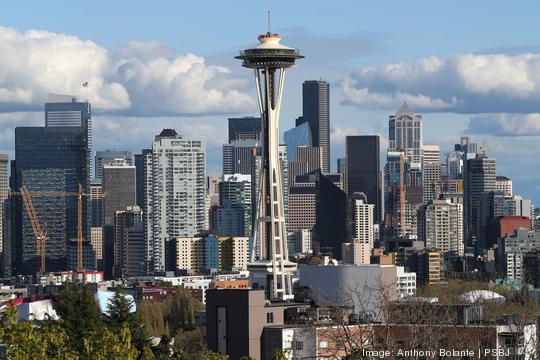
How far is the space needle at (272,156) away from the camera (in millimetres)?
123625

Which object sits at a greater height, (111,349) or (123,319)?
(111,349)

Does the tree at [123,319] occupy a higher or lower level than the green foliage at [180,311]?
higher

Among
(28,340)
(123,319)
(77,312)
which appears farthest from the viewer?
(77,312)

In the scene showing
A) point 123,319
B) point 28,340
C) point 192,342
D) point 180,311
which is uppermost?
point 28,340

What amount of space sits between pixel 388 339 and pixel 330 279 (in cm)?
6934

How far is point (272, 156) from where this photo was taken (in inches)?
4990

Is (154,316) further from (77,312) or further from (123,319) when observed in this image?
(123,319)

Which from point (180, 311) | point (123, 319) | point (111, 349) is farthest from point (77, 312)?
point (180, 311)

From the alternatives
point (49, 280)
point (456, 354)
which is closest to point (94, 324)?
point (456, 354)

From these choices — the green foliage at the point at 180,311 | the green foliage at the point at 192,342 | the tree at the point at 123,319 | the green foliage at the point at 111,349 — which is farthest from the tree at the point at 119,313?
the green foliage at the point at 180,311

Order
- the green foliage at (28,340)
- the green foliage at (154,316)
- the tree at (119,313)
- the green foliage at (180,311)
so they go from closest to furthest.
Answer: the green foliage at (28,340)
the tree at (119,313)
the green foliage at (154,316)
the green foliage at (180,311)

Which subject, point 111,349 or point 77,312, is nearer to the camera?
point 111,349

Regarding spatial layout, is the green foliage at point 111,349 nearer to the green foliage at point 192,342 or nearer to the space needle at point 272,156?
the green foliage at point 192,342

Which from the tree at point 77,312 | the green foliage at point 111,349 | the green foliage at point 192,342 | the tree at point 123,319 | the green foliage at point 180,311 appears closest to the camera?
the green foliage at point 111,349
